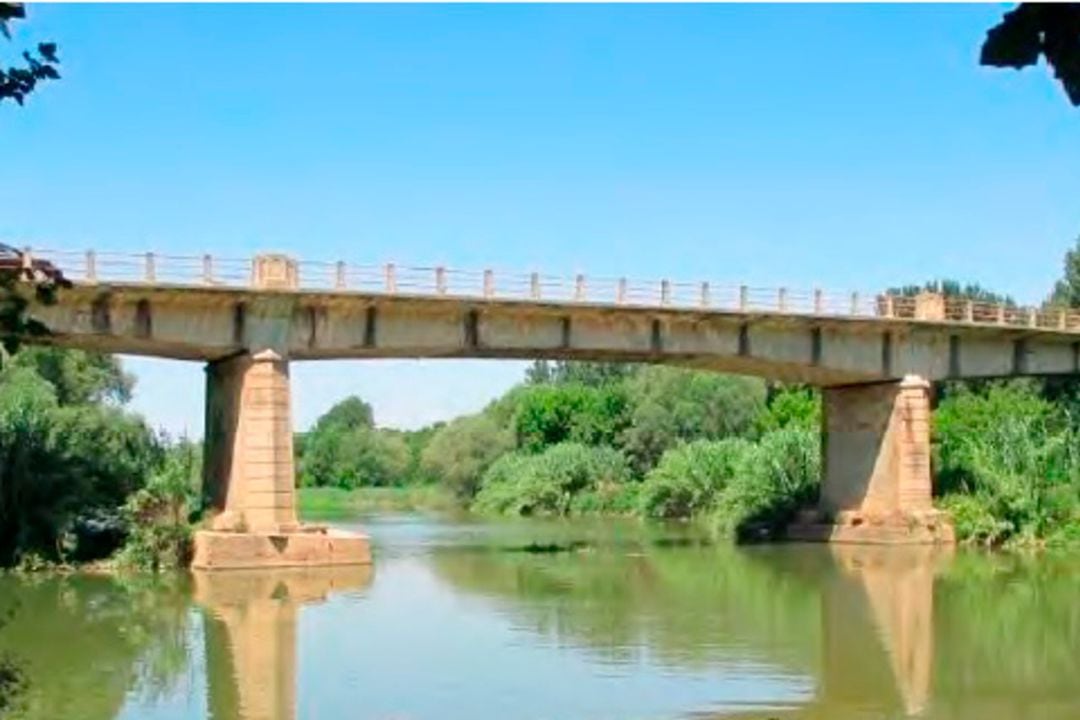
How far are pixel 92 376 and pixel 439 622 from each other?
48.6 meters

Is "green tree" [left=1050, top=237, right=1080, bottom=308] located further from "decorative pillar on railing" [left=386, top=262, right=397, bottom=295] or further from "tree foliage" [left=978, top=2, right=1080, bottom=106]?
"tree foliage" [left=978, top=2, right=1080, bottom=106]

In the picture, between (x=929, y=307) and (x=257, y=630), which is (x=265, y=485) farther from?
(x=929, y=307)

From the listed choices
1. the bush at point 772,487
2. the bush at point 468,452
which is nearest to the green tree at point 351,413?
the bush at point 468,452

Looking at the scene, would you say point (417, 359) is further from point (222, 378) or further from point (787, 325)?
point (787, 325)

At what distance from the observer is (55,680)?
61.0 feet

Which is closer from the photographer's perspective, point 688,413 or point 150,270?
point 150,270

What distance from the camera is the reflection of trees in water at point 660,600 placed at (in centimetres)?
2164

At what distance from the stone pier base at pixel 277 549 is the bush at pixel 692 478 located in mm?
21032

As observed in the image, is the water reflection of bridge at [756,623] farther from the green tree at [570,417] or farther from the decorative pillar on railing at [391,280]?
the green tree at [570,417]

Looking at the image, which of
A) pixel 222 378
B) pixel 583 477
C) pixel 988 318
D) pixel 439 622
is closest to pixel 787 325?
pixel 988 318

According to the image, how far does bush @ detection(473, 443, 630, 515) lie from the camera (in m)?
74.7

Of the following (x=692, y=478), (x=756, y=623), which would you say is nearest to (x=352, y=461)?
(x=692, y=478)

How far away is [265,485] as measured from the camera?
35812 mm

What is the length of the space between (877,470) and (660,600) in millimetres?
19513
